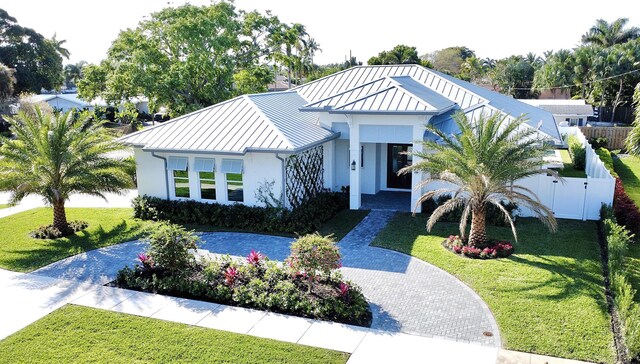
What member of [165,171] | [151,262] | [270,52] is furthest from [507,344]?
[270,52]

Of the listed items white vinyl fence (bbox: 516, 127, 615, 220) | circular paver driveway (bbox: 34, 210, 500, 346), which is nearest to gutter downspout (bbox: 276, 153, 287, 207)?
circular paver driveway (bbox: 34, 210, 500, 346)

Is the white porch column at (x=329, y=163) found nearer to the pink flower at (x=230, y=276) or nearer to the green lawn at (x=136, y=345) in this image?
the pink flower at (x=230, y=276)

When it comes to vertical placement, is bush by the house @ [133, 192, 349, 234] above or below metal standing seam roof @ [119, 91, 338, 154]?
below

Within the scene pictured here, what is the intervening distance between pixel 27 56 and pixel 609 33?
2750 inches

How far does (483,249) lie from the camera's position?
14602 millimetres

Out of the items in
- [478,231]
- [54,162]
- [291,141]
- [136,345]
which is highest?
[291,141]

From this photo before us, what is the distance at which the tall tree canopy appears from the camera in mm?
29516

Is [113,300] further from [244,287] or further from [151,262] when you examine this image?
[244,287]

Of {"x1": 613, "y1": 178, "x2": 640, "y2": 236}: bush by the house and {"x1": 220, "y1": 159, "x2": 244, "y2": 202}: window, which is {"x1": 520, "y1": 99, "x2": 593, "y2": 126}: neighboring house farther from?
{"x1": 220, "y1": 159, "x2": 244, "y2": 202}: window

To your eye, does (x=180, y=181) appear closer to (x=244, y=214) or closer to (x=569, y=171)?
(x=244, y=214)

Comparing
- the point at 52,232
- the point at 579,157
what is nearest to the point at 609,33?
the point at 579,157

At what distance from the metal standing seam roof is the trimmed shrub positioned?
467cm

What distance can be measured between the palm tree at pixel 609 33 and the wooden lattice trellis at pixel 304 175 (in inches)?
2093

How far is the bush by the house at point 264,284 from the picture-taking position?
35.7 feet
